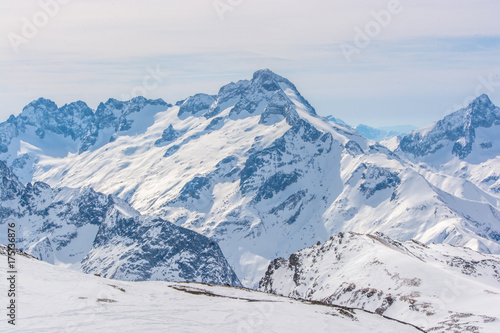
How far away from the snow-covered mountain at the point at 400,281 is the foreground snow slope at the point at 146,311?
44.9 m

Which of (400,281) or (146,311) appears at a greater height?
(400,281)

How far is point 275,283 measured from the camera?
556 feet

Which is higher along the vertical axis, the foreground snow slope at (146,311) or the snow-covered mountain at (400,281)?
the snow-covered mountain at (400,281)

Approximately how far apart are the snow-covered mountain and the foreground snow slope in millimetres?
44904

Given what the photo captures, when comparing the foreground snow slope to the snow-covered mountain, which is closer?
the foreground snow slope

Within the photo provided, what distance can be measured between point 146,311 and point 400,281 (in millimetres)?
88233

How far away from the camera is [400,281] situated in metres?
128

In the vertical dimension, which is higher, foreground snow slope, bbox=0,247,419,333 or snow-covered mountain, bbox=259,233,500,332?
snow-covered mountain, bbox=259,233,500,332

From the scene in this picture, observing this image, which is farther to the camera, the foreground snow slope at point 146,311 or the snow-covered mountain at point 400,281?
the snow-covered mountain at point 400,281

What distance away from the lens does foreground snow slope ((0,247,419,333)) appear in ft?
150

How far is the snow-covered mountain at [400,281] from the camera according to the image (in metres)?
108

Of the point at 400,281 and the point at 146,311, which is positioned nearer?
the point at 146,311

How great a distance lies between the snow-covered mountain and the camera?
354 ft

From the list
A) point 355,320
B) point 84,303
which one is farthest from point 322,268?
point 84,303
